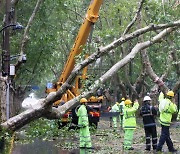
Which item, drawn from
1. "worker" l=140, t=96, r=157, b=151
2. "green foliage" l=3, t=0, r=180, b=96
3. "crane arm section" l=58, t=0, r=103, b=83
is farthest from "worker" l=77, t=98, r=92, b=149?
"green foliage" l=3, t=0, r=180, b=96

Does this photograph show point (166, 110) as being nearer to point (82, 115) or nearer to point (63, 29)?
point (82, 115)

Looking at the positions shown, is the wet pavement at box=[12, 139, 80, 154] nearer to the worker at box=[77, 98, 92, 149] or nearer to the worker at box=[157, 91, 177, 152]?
the worker at box=[77, 98, 92, 149]

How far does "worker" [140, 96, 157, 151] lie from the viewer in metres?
17.2

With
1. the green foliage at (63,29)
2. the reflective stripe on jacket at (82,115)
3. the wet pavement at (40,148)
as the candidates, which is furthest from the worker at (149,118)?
the green foliage at (63,29)

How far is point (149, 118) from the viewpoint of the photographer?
56.9 ft

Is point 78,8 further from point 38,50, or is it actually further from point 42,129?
point 42,129

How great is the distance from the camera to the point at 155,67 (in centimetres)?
4344

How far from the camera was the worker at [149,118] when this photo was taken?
1717cm

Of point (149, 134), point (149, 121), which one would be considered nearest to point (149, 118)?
point (149, 121)

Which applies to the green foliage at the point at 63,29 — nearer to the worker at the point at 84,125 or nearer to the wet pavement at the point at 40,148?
the worker at the point at 84,125

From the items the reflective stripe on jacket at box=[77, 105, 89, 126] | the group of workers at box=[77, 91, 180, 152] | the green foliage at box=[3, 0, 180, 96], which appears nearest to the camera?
the group of workers at box=[77, 91, 180, 152]

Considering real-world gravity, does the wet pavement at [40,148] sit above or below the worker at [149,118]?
below

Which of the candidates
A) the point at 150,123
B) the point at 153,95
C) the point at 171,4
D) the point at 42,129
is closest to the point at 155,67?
the point at 153,95

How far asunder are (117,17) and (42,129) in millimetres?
16372
